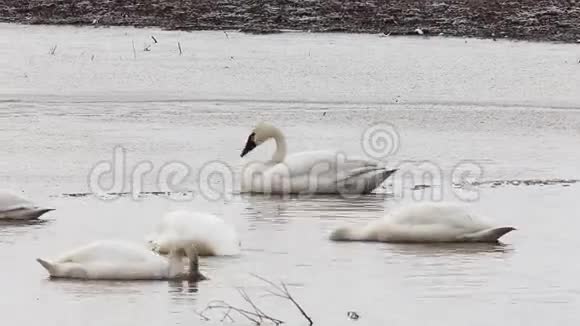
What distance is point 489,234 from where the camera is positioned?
9352mm

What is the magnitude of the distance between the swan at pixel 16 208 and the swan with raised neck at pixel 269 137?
283 centimetres

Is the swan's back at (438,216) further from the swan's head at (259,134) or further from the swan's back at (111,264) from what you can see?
the swan's head at (259,134)

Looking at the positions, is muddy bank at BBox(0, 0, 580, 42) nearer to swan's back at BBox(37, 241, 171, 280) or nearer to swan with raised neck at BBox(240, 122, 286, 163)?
swan with raised neck at BBox(240, 122, 286, 163)

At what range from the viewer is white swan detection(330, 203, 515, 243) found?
9.32 metres

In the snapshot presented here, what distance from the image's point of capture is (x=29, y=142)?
14.4 m

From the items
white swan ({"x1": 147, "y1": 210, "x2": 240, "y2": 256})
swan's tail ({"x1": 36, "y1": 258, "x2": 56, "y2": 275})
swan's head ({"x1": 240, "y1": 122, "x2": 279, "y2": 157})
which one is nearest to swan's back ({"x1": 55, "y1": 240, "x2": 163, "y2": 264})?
swan's tail ({"x1": 36, "y1": 258, "x2": 56, "y2": 275})

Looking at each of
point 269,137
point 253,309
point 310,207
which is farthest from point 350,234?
point 269,137

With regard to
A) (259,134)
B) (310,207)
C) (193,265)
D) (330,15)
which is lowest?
(193,265)

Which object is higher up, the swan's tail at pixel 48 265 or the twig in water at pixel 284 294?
A: the swan's tail at pixel 48 265

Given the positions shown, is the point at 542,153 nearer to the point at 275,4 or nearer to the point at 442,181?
the point at 442,181

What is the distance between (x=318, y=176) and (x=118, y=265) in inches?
142

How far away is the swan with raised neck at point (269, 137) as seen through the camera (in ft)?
40.5

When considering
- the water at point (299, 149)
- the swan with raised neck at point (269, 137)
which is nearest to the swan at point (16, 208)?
the water at point (299, 149)

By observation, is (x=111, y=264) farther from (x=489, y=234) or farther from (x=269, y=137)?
(x=269, y=137)
